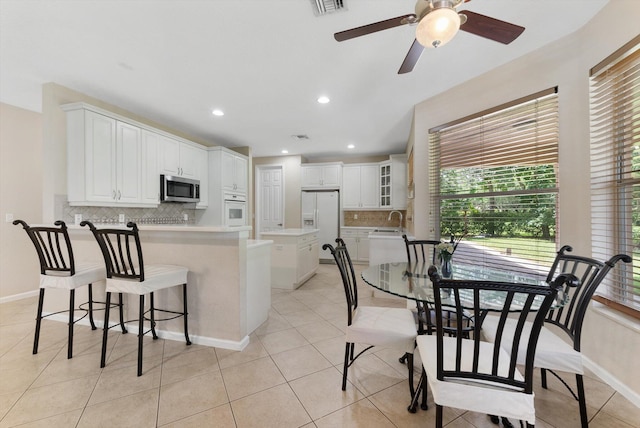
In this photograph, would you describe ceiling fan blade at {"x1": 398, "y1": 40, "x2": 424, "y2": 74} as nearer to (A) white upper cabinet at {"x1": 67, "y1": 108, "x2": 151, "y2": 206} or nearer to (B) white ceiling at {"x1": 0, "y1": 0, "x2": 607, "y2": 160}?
(B) white ceiling at {"x1": 0, "y1": 0, "x2": 607, "y2": 160}

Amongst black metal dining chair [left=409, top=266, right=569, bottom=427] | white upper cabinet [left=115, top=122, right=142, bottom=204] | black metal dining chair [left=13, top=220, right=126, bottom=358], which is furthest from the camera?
white upper cabinet [left=115, top=122, right=142, bottom=204]

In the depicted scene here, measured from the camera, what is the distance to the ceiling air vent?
1.73 metres

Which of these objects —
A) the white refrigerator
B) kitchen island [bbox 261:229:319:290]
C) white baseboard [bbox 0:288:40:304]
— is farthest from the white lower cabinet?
white baseboard [bbox 0:288:40:304]

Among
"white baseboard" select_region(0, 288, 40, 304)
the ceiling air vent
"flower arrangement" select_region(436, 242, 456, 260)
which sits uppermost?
the ceiling air vent

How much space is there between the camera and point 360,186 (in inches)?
239

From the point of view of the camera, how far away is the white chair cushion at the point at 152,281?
192cm

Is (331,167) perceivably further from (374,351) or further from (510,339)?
(510,339)

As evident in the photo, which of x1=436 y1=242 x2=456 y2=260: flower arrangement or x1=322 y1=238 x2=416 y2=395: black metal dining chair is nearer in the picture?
x1=322 y1=238 x2=416 y2=395: black metal dining chair

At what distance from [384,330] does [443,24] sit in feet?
5.55

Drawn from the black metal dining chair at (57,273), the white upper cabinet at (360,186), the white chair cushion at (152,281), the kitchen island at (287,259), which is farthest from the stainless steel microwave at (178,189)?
the white upper cabinet at (360,186)

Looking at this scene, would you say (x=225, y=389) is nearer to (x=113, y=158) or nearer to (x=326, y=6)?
(x=326, y=6)

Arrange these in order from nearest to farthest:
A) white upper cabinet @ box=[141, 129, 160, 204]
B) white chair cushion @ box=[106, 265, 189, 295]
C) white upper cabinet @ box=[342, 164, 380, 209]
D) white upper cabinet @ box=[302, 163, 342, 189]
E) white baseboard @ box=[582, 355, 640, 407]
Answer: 1. white baseboard @ box=[582, 355, 640, 407]
2. white chair cushion @ box=[106, 265, 189, 295]
3. white upper cabinet @ box=[141, 129, 160, 204]
4. white upper cabinet @ box=[342, 164, 380, 209]
5. white upper cabinet @ box=[302, 163, 342, 189]

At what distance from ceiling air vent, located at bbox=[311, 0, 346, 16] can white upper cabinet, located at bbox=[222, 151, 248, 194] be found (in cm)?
341

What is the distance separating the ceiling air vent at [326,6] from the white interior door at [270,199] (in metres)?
4.59
